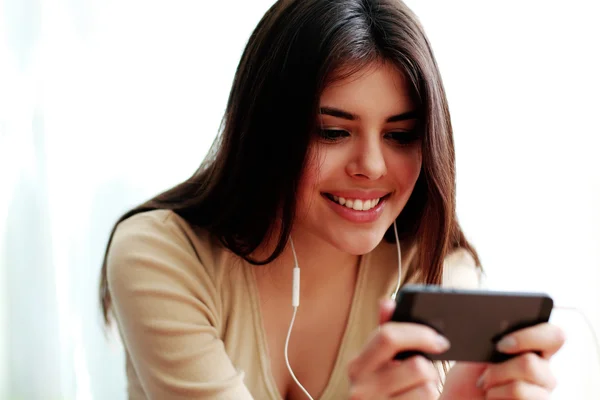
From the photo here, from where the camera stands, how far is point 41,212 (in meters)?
1.76

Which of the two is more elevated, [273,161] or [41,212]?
[273,161]

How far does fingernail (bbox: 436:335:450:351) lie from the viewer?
826mm

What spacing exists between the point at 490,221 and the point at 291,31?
93 cm

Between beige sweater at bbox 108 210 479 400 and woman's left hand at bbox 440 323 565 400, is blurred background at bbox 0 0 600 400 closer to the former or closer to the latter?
beige sweater at bbox 108 210 479 400

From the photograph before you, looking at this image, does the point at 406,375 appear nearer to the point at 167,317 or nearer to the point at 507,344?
the point at 507,344

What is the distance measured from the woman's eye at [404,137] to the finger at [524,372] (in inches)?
16.0

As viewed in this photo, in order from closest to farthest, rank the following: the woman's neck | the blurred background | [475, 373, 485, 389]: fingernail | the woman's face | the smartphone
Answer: the smartphone
[475, 373, 485, 389]: fingernail
the woman's face
the woman's neck
the blurred background

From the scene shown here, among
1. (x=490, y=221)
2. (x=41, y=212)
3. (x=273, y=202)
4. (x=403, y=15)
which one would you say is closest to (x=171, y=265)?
(x=273, y=202)

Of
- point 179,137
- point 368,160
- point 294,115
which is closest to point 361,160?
point 368,160

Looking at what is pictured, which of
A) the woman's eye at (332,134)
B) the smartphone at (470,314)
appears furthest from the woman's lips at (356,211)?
the smartphone at (470,314)

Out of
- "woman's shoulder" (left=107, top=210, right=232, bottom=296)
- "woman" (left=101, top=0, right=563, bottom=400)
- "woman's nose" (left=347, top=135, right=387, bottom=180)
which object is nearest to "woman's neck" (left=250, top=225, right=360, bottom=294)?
"woman" (left=101, top=0, right=563, bottom=400)

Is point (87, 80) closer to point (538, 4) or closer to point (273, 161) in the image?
point (273, 161)

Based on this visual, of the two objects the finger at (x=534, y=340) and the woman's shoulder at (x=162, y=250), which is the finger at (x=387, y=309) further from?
the woman's shoulder at (x=162, y=250)

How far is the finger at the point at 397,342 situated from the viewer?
81 centimetres
